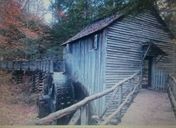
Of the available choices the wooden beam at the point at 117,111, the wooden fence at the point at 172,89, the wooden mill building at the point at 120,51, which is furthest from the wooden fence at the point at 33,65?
the wooden fence at the point at 172,89

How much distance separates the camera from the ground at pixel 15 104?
1767mm

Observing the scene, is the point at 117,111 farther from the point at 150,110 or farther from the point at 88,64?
the point at 88,64

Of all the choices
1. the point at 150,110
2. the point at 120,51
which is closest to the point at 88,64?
the point at 120,51

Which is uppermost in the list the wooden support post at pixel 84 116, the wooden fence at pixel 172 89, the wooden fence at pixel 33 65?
the wooden fence at pixel 33 65

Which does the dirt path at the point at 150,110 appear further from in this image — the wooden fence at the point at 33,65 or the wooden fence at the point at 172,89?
the wooden fence at the point at 33,65

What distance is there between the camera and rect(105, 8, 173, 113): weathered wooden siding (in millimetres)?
1942

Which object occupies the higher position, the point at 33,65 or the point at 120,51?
the point at 120,51

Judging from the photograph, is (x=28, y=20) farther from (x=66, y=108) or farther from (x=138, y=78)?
(x=138, y=78)

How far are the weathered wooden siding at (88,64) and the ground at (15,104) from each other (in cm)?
36

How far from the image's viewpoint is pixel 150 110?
1.96 metres

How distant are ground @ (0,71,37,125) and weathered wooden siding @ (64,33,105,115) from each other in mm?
362

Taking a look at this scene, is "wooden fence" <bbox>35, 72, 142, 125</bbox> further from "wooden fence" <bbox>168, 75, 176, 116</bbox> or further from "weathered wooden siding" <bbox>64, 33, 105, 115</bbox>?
"wooden fence" <bbox>168, 75, 176, 116</bbox>

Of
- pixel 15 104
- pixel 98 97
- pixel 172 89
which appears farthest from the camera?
pixel 172 89

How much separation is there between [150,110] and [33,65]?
3.01ft
